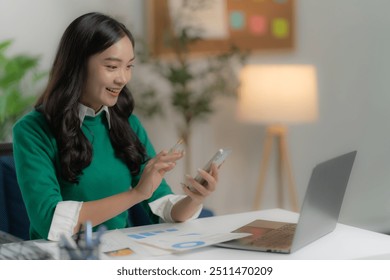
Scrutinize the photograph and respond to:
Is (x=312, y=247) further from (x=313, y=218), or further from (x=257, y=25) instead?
(x=257, y=25)

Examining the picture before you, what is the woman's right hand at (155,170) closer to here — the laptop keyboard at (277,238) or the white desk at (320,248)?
the white desk at (320,248)

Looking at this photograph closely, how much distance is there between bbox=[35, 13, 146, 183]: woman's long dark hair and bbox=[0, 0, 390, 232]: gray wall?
2.39 metres

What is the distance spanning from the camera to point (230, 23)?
483 cm

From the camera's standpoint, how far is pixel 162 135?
4.86 m

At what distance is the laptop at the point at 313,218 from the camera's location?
5.19ft

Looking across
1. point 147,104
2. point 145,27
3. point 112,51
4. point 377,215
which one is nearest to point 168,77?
point 147,104

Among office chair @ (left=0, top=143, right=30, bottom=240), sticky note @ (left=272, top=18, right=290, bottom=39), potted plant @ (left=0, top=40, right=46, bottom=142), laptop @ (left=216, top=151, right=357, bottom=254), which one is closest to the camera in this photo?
laptop @ (left=216, top=151, right=357, bottom=254)

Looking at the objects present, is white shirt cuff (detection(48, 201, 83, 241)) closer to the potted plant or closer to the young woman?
the young woman

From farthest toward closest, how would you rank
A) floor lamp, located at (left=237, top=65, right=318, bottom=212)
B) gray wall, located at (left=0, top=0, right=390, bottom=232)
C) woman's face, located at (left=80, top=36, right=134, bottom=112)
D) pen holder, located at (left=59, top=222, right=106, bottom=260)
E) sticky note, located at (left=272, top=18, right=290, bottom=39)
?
sticky note, located at (left=272, top=18, right=290, bottom=39), gray wall, located at (left=0, top=0, right=390, bottom=232), floor lamp, located at (left=237, top=65, right=318, bottom=212), woman's face, located at (left=80, top=36, right=134, bottom=112), pen holder, located at (left=59, top=222, right=106, bottom=260)

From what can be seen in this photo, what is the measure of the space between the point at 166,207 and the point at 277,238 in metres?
0.52

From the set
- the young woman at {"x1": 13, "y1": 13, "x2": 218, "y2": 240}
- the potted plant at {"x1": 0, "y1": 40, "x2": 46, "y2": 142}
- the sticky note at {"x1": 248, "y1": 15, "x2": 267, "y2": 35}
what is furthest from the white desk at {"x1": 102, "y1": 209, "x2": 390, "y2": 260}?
the sticky note at {"x1": 248, "y1": 15, "x2": 267, "y2": 35}

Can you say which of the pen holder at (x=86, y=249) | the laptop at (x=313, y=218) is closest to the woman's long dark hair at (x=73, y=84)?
the laptop at (x=313, y=218)

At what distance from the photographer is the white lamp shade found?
456 cm

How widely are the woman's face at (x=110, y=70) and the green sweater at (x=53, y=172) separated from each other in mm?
171
